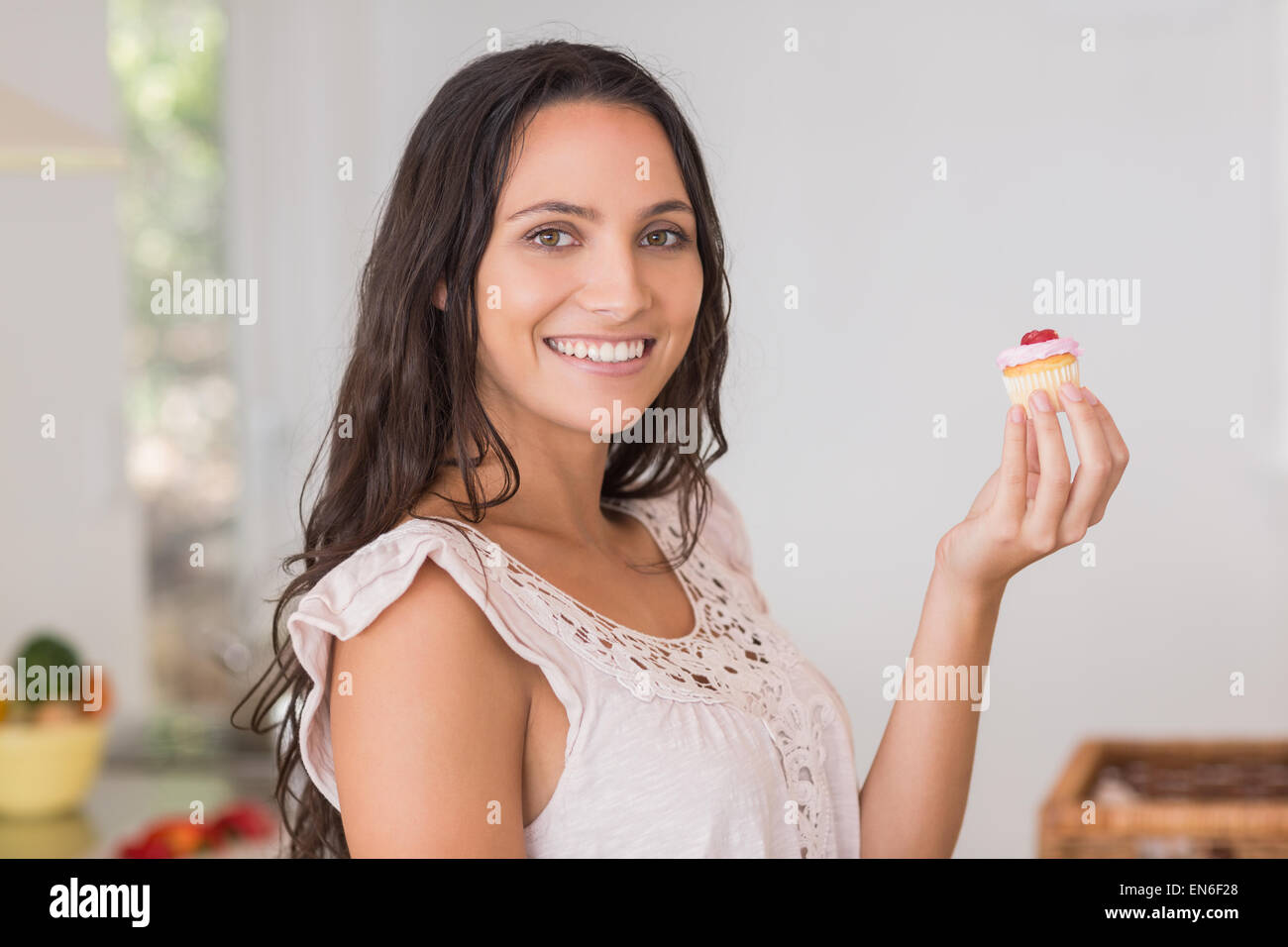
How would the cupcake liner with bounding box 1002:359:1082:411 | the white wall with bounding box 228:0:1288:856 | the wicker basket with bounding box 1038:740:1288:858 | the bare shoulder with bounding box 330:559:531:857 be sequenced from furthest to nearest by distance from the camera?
the white wall with bounding box 228:0:1288:856 < the wicker basket with bounding box 1038:740:1288:858 < the cupcake liner with bounding box 1002:359:1082:411 < the bare shoulder with bounding box 330:559:531:857

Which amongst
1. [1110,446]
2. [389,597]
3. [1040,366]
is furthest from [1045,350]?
[389,597]

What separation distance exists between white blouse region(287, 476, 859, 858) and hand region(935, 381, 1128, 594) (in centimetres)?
23

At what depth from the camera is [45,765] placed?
5.96ft

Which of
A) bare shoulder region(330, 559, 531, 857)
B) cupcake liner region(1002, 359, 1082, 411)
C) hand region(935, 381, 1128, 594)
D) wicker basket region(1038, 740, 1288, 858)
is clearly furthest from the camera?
wicker basket region(1038, 740, 1288, 858)

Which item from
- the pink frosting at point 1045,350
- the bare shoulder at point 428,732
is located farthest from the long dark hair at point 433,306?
the pink frosting at point 1045,350

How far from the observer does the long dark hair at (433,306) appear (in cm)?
97

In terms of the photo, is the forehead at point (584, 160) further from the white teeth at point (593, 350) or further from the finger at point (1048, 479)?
the finger at point (1048, 479)

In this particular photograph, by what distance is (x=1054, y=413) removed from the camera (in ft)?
3.00

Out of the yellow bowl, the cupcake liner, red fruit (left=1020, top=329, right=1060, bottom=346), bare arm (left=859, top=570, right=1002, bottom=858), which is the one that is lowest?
the yellow bowl

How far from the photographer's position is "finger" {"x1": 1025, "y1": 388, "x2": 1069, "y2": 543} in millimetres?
889

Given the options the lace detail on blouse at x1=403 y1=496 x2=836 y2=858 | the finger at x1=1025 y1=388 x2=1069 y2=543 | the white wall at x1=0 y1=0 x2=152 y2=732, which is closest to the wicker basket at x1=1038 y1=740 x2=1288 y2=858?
the lace detail on blouse at x1=403 y1=496 x2=836 y2=858

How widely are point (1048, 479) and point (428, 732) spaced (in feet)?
1.58

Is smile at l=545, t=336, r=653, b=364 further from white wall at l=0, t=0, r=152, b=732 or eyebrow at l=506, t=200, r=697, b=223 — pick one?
white wall at l=0, t=0, r=152, b=732
